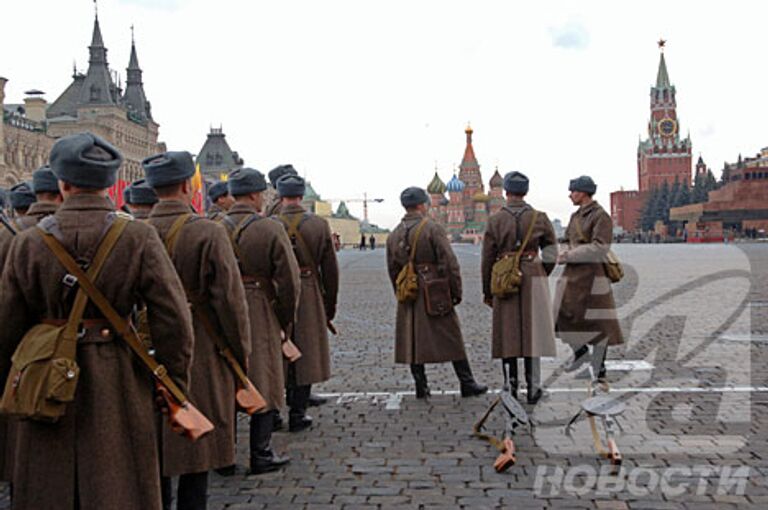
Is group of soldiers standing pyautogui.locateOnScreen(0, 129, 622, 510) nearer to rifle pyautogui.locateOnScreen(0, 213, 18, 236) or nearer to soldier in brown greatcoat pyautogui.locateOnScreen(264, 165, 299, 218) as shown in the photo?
rifle pyautogui.locateOnScreen(0, 213, 18, 236)

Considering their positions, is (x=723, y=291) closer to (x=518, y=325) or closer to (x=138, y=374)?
(x=518, y=325)

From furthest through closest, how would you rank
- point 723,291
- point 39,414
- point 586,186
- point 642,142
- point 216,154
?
point 642,142 < point 216,154 < point 723,291 < point 586,186 < point 39,414

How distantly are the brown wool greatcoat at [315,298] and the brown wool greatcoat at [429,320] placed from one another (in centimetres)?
95

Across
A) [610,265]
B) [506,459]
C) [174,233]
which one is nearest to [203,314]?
[174,233]

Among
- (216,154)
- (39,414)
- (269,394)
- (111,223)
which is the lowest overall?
(269,394)

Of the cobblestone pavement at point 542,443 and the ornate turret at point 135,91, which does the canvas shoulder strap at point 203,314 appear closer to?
the cobblestone pavement at point 542,443

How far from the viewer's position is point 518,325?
6.93m

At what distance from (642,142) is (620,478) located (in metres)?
168

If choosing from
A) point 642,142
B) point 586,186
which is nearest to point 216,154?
point 642,142

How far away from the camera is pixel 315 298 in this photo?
6.61 meters

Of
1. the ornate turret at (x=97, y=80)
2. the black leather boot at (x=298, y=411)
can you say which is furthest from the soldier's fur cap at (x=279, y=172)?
the ornate turret at (x=97, y=80)

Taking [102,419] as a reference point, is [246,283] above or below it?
above

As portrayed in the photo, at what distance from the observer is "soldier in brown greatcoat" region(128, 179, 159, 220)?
5344 millimetres

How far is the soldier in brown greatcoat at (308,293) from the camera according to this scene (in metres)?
6.42
